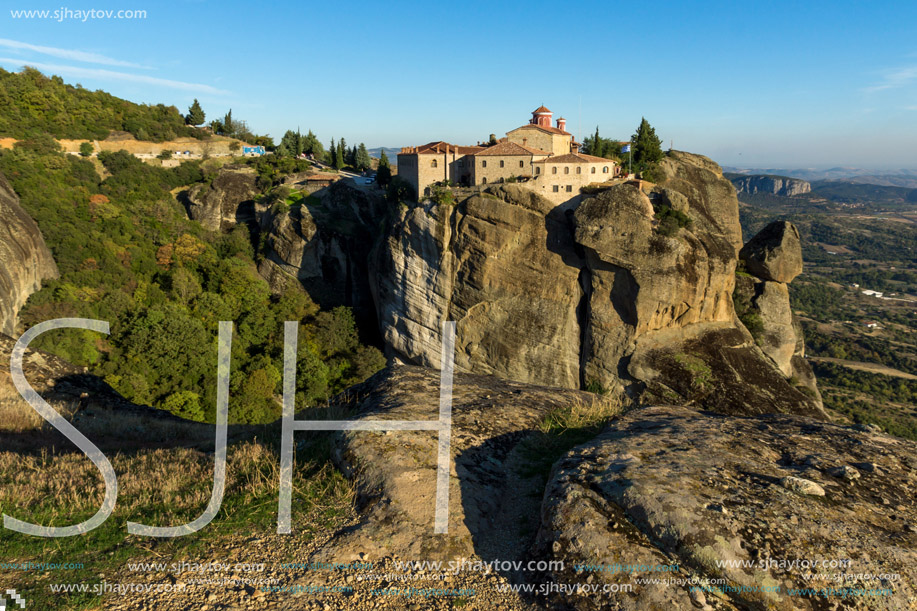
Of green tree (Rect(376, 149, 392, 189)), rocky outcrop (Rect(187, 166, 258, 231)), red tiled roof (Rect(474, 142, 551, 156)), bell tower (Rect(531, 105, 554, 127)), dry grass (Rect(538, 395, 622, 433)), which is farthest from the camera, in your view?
rocky outcrop (Rect(187, 166, 258, 231))

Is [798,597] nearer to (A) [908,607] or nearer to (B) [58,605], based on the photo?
(A) [908,607]

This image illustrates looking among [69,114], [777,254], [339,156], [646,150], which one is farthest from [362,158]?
[777,254]

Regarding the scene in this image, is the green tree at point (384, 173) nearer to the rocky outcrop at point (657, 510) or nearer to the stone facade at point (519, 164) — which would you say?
the stone facade at point (519, 164)

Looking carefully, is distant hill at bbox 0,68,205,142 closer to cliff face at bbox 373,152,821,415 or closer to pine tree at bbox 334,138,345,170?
pine tree at bbox 334,138,345,170

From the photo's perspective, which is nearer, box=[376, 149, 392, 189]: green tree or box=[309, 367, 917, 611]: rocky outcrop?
box=[309, 367, 917, 611]: rocky outcrop

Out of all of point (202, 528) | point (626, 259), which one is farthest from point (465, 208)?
point (202, 528)

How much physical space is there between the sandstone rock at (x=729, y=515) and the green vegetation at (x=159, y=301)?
83.0 feet

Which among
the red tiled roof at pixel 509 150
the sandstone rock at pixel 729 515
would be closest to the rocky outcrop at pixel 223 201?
the red tiled roof at pixel 509 150

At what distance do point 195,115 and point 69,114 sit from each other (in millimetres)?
13904

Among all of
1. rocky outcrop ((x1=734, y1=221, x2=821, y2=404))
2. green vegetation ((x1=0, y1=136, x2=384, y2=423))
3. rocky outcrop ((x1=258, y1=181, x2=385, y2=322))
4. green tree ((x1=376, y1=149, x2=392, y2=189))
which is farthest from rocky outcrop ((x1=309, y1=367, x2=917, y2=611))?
green tree ((x1=376, y1=149, x2=392, y2=189))

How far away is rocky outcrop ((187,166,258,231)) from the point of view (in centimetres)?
4650

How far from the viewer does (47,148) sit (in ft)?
148

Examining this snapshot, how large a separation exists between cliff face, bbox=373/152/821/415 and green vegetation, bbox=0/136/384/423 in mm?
7122

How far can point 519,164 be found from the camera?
32.9m
